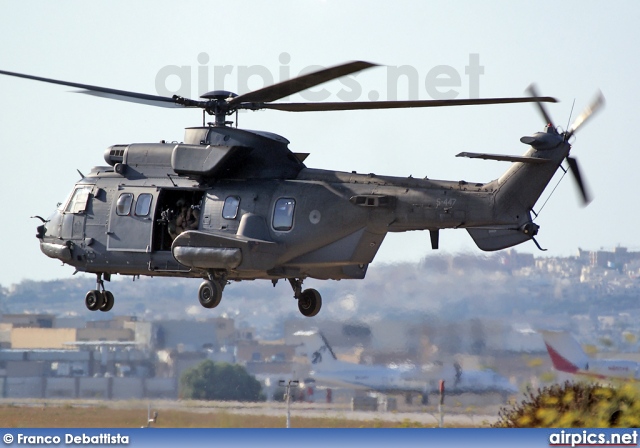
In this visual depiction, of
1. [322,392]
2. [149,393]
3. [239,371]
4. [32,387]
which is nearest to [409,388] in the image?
[322,392]

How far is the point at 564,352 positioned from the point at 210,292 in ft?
20.0

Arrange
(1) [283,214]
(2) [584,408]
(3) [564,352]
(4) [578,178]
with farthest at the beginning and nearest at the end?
1. (1) [283,214]
2. (3) [564,352]
3. (4) [578,178]
4. (2) [584,408]

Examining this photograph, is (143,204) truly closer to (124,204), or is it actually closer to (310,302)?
(124,204)

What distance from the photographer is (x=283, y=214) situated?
66.1ft

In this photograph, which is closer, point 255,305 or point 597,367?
point 597,367

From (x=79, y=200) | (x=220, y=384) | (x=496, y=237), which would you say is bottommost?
(x=220, y=384)

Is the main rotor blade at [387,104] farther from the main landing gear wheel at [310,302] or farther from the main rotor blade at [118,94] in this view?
the main landing gear wheel at [310,302]

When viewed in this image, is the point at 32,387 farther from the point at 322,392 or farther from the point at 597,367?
the point at 597,367

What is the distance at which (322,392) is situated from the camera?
69.2 ft

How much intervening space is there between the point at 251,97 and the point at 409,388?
5.64 metres

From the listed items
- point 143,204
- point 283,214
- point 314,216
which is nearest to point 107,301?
point 143,204

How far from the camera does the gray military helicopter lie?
18594mm

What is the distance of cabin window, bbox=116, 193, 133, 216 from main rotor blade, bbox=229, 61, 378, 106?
278 cm

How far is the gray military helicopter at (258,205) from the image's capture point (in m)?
18.6
